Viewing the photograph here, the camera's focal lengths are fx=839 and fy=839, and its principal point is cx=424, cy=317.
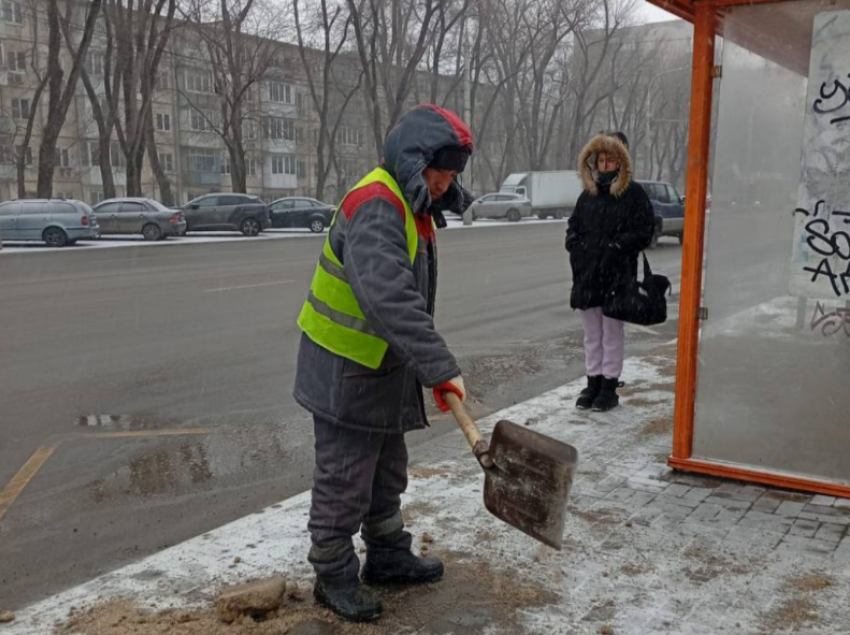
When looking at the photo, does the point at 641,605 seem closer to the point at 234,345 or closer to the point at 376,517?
the point at 376,517

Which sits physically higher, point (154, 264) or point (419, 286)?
point (419, 286)

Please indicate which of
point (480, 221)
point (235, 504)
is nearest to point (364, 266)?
point (235, 504)

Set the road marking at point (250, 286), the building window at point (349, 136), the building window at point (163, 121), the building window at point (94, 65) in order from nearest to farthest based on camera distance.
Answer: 1. the road marking at point (250, 286)
2. the building window at point (94, 65)
3. the building window at point (163, 121)
4. the building window at point (349, 136)

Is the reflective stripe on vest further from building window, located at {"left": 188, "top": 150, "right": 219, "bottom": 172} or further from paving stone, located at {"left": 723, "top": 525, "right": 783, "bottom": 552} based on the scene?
building window, located at {"left": 188, "top": 150, "right": 219, "bottom": 172}

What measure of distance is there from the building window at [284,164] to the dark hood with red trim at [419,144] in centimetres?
6483

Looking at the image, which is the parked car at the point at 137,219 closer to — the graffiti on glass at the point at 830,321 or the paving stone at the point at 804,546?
the graffiti on glass at the point at 830,321

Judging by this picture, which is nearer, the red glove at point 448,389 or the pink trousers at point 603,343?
the red glove at point 448,389

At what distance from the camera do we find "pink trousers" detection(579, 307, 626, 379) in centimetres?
577

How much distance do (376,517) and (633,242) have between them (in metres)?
3.08

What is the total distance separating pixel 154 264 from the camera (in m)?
18.2

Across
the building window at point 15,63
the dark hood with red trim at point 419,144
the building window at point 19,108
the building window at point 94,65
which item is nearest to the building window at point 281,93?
the building window at point 94,65

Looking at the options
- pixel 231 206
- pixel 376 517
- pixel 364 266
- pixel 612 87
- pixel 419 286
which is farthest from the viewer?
pixel 612 87

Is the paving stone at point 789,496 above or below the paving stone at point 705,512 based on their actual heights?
above

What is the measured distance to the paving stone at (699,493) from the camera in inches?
165
